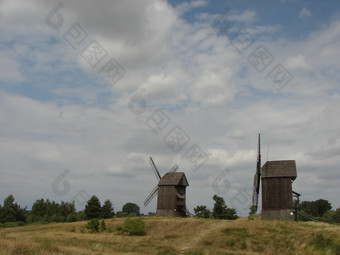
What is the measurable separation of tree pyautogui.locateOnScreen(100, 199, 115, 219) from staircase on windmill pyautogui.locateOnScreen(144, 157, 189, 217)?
13.4 metres

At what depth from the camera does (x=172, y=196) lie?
175ft

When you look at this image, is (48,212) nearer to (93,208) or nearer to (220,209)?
(93,208)

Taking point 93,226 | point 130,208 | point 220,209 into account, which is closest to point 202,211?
point 220,209

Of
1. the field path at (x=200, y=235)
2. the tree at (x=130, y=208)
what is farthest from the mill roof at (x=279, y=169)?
the tree at (x=130, y=208)

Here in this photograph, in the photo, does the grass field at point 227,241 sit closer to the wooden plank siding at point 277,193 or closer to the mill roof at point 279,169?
the wooden plank siding at point 277,193

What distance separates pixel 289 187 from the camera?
39.6 meters

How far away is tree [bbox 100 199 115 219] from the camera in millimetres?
60119

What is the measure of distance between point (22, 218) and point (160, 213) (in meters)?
41.0

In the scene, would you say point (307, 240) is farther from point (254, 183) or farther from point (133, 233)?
point (133, 233)

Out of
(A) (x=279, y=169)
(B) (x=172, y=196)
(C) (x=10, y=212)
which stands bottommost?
(C) (x=10, y=212)

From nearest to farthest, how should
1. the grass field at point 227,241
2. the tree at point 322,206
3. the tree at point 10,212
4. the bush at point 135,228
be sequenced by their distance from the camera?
1. the grass field at point 227,241
2. the bush at point 135,228
3. the tree at point 10,212
4. the tree at point 322,206

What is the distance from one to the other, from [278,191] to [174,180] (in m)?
20.3

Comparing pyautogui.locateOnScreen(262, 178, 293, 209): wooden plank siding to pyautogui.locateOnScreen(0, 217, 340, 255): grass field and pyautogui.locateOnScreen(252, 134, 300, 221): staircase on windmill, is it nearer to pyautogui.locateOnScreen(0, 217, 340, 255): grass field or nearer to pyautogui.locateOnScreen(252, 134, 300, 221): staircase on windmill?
pyautogui.locateOnScreen(252, 134, 300, 221): staircase on windmill

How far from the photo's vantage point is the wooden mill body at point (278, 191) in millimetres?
39219
